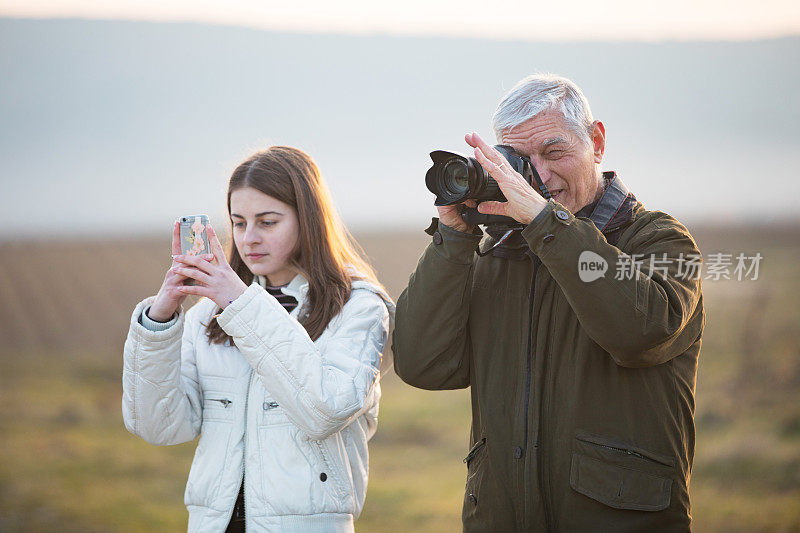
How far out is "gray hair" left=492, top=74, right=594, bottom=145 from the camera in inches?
82.0

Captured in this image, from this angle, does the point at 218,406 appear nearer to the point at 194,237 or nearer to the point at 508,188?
the point at 194,237

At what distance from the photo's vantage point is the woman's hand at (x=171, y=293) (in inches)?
80.6

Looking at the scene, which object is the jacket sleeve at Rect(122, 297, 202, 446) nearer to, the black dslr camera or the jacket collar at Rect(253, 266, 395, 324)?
the jacket collar at Rect(253, 266, 395, 324)

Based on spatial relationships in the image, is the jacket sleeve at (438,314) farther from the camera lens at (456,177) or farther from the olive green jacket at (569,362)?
the camera lens at (456,177)

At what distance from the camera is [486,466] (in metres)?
2.02

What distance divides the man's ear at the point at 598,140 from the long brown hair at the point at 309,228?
30.4 inches

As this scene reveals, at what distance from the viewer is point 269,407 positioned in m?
2.11

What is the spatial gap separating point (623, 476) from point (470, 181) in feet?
2.69

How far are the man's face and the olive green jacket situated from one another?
84 millimetres

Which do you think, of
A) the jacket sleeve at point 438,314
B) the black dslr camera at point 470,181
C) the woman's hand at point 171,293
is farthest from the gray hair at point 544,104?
the woman's hand at point 171,293

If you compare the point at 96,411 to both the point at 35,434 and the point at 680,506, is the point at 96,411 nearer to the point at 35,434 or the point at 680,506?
the point at 35,434

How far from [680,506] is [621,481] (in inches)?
6.6

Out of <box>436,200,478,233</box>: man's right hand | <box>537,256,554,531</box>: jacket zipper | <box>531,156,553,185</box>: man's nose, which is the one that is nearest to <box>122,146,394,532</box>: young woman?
<box>436,200,478,233</box>: man's right hand

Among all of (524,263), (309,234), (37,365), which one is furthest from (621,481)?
(37,365)
